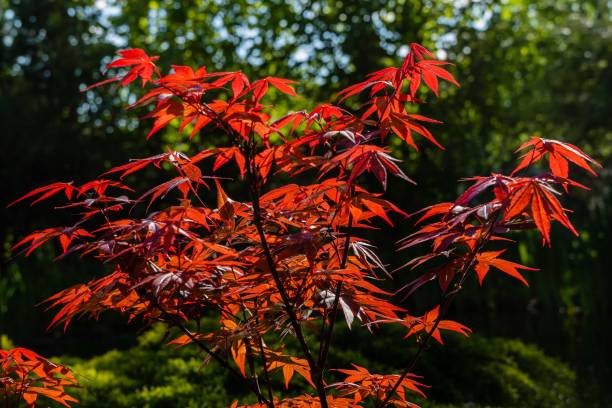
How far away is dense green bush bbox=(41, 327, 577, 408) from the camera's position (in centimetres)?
399

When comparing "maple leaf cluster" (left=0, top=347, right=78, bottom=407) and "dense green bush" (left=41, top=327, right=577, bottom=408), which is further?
"dense green bush" (left=41, top=327, right=577, bottom=408)

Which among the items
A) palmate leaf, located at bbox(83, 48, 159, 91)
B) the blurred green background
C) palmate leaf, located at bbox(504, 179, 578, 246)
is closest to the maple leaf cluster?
palmate leaf, located at bbox(83, 48, 159, 91)

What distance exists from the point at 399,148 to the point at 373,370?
7.84m

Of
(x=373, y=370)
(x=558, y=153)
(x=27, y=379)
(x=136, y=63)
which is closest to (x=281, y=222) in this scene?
(x=136, y=63)

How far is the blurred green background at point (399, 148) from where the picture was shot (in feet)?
31.4

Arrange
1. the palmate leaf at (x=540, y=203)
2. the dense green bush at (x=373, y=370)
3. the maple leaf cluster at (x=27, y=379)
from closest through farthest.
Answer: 1. the palmate leaf at (x=540, y=203)
2. the maple leaf cluster at (x=27, y=379)
3. the dense green bush at (x=373, y=370)

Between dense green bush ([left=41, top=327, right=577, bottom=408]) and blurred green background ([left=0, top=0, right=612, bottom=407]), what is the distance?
234 millimetres

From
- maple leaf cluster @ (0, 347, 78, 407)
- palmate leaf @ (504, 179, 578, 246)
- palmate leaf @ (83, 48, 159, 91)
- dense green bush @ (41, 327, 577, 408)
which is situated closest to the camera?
palmate leaf @ (504, 179, 578, 246)

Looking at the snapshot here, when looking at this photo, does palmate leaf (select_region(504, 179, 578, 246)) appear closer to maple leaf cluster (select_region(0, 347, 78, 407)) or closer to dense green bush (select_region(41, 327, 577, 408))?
maple leaf cluster (select_region(0, 347, 78, 407))

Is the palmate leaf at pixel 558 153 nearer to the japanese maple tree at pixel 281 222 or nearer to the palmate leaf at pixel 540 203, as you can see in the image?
the japanese maple tree at pixel 281 222

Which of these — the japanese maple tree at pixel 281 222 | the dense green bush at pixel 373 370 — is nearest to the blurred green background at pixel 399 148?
the dense green bush at pixel 373 370

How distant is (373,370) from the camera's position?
14.7ft

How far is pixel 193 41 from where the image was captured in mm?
13594

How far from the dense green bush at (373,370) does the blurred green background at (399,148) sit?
23 cm
